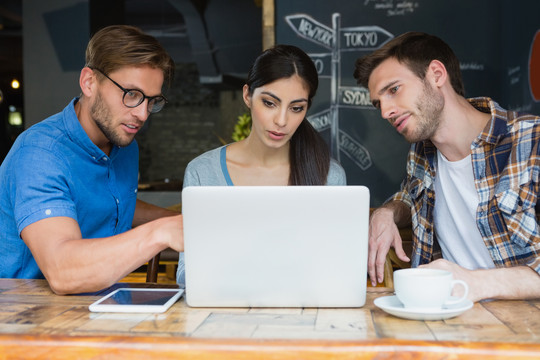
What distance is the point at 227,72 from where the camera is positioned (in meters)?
8.48

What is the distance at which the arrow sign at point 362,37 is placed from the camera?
3.75 m

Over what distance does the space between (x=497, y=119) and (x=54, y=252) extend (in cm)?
131

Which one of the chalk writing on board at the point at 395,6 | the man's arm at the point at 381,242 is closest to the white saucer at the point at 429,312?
the man's arm at the point at 381,242

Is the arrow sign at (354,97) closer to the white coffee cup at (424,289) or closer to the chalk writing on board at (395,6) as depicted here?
the chalk writing on board at (395,6)

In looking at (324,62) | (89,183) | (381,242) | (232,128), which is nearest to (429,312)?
(381,242)

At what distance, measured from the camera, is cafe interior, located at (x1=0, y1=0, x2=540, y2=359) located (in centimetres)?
89

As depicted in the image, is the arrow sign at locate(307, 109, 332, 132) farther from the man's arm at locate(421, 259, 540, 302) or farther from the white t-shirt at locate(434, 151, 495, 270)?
the man's arm at locate(421, 259, 540, 302)

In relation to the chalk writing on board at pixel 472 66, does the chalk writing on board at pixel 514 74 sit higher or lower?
lower

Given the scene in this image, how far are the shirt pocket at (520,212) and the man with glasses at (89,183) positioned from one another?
96 centimetres

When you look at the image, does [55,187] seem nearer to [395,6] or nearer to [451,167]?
[451,167]

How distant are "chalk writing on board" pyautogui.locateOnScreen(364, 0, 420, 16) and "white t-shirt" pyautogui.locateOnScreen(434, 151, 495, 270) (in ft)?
7.30

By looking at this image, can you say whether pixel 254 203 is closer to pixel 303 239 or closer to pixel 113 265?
pixel 303 239

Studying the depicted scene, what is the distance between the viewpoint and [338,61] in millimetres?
3787

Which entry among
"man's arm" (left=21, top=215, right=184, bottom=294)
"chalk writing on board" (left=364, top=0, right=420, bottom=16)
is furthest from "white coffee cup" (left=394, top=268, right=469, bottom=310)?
"chalk writing on board" (left=364, top=0, right=420, bottom=16)
